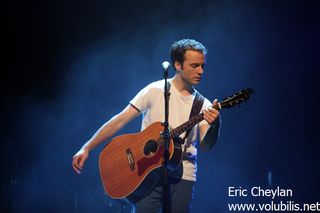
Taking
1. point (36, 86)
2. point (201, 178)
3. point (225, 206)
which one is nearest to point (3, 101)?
point (36, 86)

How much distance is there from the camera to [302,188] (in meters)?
6.59

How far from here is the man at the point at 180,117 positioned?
405cm

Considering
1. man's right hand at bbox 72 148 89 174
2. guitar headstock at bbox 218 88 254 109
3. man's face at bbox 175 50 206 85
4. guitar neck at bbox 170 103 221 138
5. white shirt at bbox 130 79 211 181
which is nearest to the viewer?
guitar headstock at bbox 218 88 254 109

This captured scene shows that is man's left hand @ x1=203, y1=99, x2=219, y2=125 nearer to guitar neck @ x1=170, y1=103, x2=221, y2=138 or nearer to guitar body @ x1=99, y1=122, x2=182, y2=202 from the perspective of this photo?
guitar neck @ x1=170, y1=103, x2=221, y2=138

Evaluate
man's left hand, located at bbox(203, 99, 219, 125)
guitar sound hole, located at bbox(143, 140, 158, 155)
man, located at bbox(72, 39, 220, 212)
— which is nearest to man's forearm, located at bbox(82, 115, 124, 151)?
man, located at bbox(72, 39, 220, 212)

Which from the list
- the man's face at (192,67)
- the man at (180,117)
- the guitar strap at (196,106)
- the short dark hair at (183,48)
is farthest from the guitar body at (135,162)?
the short dark hair at (183,48)

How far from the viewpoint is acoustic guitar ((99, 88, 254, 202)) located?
3930 mm

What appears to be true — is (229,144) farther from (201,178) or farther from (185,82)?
(185,82)

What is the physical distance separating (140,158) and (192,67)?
97 cm

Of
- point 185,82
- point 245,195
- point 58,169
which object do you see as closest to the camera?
point 185,82

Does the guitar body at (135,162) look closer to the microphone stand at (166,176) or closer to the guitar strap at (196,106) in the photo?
the microphone stand at (166,176)

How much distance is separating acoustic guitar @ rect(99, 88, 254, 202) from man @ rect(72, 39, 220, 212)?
0.36ft

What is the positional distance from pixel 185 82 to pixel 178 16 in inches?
113

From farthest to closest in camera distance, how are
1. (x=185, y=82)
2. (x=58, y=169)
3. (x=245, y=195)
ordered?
(x=58, y=169) → (x=245, y=195) → (x=185, y=82)
